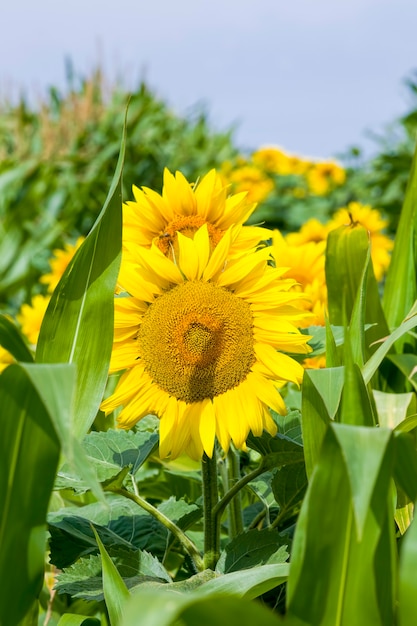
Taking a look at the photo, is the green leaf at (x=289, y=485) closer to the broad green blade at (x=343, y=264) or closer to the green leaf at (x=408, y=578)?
the green leaf at (x=408, y=578)

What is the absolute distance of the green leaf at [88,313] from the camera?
0.83m

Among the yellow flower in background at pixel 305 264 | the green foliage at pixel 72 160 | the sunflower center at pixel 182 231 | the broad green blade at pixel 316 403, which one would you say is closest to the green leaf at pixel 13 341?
the broad green blade at pixel 316 403

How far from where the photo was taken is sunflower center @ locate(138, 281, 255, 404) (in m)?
0.88

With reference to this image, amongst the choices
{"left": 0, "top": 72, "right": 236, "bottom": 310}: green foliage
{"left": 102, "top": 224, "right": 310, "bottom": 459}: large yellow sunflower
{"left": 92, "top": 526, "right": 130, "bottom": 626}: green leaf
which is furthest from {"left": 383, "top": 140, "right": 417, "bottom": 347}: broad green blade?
{"left": 0, "top": 72, "right": 236, "bottom": 310}: green foliage

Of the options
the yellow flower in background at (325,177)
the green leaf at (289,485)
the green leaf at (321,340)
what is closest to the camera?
the green leaf at (289,485)

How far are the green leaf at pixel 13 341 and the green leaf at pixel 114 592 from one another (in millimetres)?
187

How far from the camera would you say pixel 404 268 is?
1516 mm

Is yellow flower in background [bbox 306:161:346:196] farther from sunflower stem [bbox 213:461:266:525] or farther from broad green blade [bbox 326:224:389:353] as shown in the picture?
sunflower stem [bbox 213:461:266:525]

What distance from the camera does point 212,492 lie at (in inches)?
35.4

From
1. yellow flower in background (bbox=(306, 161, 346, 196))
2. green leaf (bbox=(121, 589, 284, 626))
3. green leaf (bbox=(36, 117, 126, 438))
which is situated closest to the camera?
green leaf (bbox=(121, 589, 284, 626))

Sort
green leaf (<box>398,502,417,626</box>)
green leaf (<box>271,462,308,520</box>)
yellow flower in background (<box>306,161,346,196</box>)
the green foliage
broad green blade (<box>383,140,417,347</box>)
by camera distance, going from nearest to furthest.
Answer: green leaf (<box>398,502,417,626</box>) → green leaf (<box>271,462,308,520</box>) → broad green blade (<box>383,140,417,347</box>) → the green foliage → yellow flower in background (<box>306,161,346,196</box>)

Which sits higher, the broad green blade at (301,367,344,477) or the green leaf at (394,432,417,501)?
the broad green blade at (301,367,344,477)

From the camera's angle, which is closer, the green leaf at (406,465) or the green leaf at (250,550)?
the green leaf at (406,465)

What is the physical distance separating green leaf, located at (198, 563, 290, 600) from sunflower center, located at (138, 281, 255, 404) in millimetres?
203
